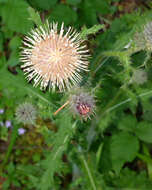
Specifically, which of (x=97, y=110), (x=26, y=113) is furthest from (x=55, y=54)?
(x=97, y=110)

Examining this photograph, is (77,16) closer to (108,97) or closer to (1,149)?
(108,97)

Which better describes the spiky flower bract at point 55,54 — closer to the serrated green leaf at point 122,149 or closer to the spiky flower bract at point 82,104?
the spiky flower bract at point 82,104

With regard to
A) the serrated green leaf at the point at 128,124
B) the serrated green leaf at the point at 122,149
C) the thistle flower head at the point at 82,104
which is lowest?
the serrated green leaf at the point at 122,149

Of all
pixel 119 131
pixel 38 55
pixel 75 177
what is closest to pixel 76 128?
pixel 38 55

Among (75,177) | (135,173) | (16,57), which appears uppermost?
(16,57)

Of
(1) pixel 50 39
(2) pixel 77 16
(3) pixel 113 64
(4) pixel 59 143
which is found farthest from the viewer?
(2) pixel 77 16

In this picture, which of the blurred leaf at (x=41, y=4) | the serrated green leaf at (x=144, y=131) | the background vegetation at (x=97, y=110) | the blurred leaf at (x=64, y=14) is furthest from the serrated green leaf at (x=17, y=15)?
the serrated green leaf at (x=144, y=131)

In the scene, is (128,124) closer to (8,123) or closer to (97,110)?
(97,110)
